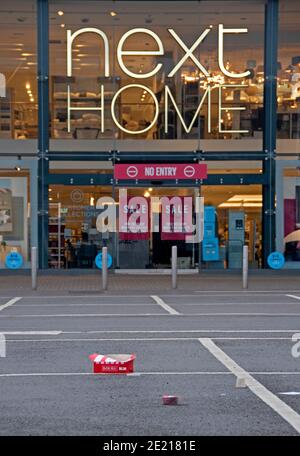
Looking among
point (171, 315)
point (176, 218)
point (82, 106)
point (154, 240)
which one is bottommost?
point (171, 315)

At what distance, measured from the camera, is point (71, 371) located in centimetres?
1176

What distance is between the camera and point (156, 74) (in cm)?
3091

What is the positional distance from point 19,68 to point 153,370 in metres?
20.7

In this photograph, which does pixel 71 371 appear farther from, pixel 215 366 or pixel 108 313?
pixel 108 313

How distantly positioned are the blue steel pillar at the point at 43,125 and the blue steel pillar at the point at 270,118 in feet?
22.5

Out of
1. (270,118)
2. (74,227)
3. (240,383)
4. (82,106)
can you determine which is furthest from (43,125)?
(240,383)

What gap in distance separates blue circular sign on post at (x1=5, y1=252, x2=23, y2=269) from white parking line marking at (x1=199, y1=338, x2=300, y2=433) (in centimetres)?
1729

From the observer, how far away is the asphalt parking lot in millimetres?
8914

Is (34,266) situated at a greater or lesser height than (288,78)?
lesser

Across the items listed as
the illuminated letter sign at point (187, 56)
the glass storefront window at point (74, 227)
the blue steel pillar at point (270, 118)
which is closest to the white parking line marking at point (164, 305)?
the glass storefront window at point (74, 227)

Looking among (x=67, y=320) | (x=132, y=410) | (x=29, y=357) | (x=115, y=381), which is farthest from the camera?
(x=67, y=320)

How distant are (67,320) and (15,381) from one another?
639 centimetres

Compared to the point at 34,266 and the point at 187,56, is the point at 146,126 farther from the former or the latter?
the point at 34,266

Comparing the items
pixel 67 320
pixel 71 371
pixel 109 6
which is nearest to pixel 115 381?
pixel 71 371
